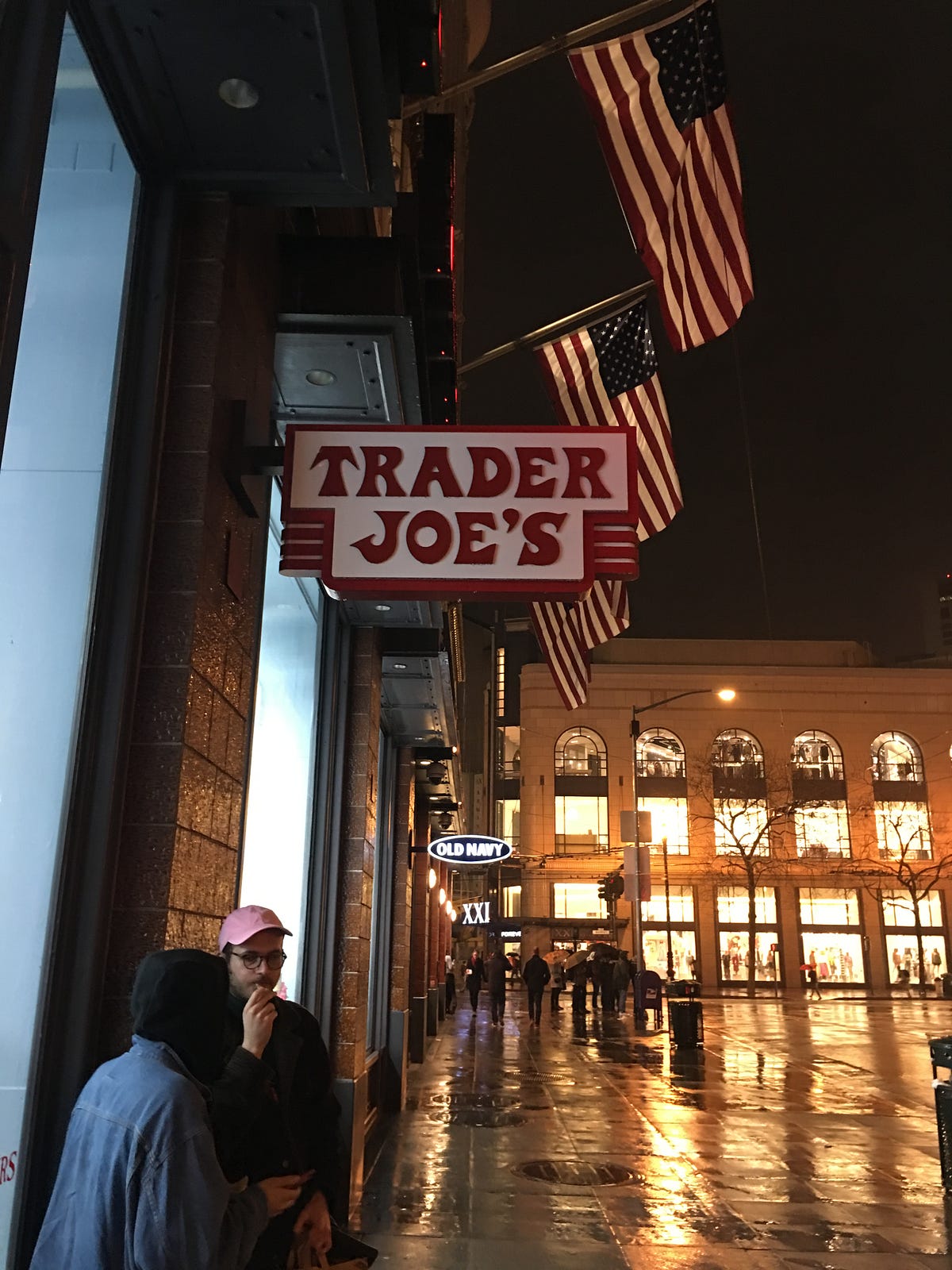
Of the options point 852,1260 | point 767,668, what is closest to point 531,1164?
point 852,1260

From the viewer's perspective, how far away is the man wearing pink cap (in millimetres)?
2715

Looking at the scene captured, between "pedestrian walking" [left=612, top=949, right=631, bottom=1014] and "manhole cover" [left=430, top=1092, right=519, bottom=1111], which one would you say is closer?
"manhole cover" [left=430, top=1092, right=519, bottom=1111]

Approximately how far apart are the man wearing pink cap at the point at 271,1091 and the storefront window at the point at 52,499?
0.62m

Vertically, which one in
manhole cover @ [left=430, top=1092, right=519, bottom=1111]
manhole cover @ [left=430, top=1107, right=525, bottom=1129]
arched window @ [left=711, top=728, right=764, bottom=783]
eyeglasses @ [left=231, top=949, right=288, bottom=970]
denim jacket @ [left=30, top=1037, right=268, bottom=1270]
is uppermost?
arched window @ [left=711, top=728, right=764, bottom=783]

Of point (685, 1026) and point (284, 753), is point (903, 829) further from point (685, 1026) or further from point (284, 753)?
point (284, 753)

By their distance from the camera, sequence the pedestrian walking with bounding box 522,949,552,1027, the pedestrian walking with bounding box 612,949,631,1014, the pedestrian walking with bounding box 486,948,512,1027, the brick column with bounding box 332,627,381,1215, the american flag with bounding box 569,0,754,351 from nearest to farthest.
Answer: the american flag with bounding box 569,0,754,351
the brick column with bounding box 332,627,381,1215
the pedestrian walking with bounding box 522,949,552,1027
the pedestrian walking with bounding box 486,948,512,1027
the pedestrian walking with bounding box 612,949,631,1014

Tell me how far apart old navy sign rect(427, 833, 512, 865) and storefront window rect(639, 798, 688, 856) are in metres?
37.6

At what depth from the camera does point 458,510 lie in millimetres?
4590

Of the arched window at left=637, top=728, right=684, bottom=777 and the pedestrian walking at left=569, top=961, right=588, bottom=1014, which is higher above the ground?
the arched window at left=637, top=728, right=684, bottom=777

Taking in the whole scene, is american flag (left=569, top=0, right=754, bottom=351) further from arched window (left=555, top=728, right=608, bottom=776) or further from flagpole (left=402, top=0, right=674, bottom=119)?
arched window (left=555, top=728, right=608, bottom=776)

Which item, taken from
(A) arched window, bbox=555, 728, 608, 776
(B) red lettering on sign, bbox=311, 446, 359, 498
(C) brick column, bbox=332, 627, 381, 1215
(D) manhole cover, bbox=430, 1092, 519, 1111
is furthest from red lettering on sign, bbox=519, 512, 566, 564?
(A) arched window, bbox=555, 728, 608, 776

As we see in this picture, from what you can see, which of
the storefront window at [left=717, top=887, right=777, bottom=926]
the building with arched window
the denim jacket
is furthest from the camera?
the storefront window at [left=717, top=887, right=777, bottom=926]

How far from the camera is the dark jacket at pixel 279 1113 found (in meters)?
2.69

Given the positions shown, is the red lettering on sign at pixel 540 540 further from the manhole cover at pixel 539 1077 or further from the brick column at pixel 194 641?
the manhole cover at pixel 539 1077
